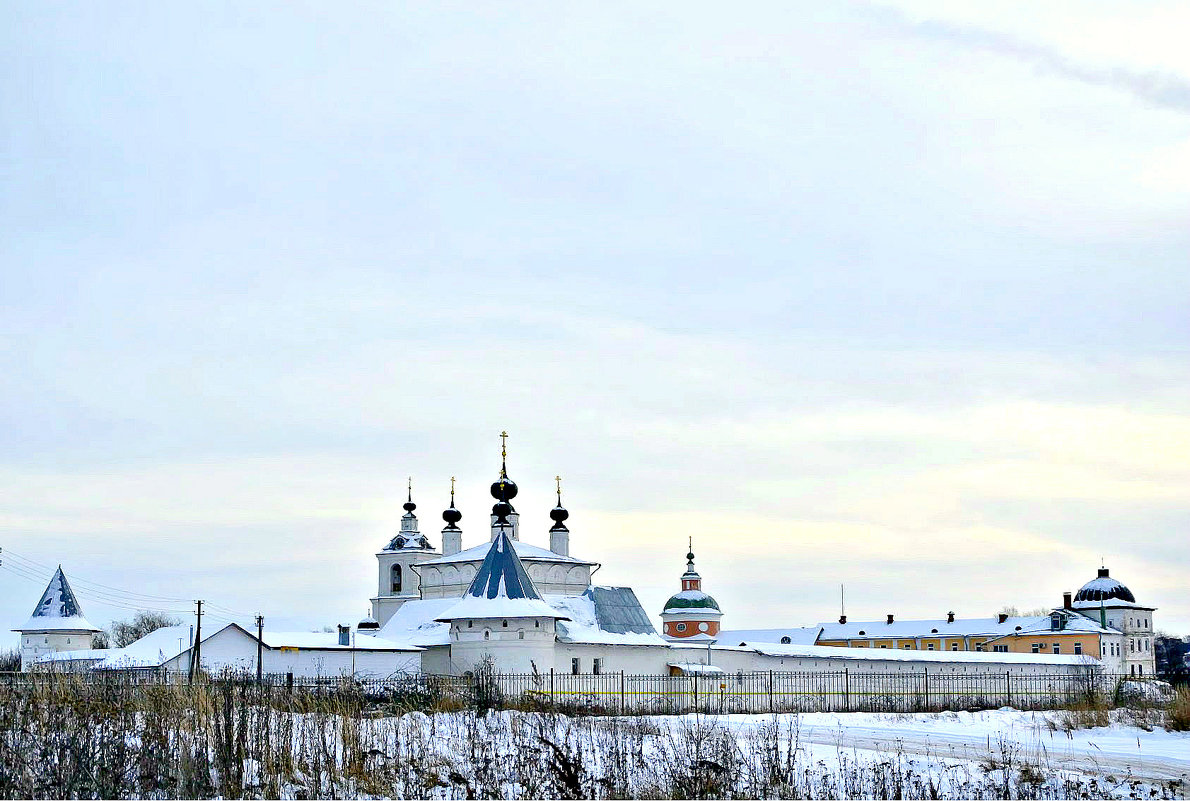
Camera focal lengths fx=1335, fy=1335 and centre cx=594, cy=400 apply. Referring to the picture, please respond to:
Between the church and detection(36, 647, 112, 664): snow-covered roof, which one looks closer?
the church

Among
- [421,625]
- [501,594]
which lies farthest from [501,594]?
[421,625]

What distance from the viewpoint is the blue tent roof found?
146ft

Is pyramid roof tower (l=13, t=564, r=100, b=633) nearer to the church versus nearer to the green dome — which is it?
the church

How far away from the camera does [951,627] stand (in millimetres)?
89250

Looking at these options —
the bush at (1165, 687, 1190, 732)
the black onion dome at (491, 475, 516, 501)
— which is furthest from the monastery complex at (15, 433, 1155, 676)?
the bush at (1165, 687, 1190, 732)

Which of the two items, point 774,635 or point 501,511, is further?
point 774,635

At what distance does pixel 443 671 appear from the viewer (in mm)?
45500

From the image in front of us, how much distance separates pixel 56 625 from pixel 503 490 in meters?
20.9

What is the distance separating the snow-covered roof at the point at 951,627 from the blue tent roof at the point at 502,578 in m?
47.5

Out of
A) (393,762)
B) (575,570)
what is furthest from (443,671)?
(393,762)

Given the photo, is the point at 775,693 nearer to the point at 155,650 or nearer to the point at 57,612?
the point at 155,650

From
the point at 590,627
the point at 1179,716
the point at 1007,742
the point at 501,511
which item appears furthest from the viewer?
the point at 501,511

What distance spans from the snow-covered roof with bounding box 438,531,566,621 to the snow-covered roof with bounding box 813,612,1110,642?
156 ft

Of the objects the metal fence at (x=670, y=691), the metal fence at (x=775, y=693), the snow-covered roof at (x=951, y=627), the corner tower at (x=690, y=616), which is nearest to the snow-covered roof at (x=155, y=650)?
the metal fence at (x=670, y=691)
